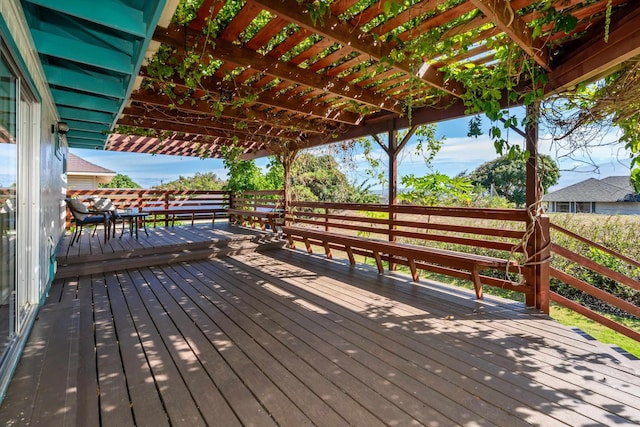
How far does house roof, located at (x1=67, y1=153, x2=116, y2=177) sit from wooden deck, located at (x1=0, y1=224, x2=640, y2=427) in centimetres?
1025

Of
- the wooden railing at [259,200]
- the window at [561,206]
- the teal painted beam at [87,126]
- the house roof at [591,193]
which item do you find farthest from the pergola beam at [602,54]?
the window at [561,206]

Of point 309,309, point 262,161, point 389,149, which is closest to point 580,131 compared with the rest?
point 389,149

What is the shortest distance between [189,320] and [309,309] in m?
1.07

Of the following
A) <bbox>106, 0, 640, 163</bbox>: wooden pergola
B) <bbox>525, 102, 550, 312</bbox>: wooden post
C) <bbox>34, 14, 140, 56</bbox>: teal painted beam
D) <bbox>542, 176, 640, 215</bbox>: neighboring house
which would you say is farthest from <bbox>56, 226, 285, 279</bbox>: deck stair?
<bbox>542, 176, 640, 215</bbox>: neighboring house

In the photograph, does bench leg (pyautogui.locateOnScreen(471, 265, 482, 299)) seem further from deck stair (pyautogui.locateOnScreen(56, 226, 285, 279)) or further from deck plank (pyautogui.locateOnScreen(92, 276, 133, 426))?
deck stair (pyautogui.locateOnScreen(56, 226, 285, 279))

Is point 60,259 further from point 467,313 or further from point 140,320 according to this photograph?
point 467,313

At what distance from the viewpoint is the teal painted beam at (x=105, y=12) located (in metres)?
1.76

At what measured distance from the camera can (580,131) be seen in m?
2.88

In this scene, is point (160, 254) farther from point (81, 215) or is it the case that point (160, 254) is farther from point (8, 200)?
point (8, 200)

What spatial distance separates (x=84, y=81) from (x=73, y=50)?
2.31ft

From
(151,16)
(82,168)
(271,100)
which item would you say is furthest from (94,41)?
(82,168)

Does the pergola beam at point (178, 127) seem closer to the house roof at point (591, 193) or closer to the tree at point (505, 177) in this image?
the house roof at point (591, 193)

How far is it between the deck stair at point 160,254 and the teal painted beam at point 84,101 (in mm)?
1942

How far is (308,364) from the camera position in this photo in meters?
1.99
